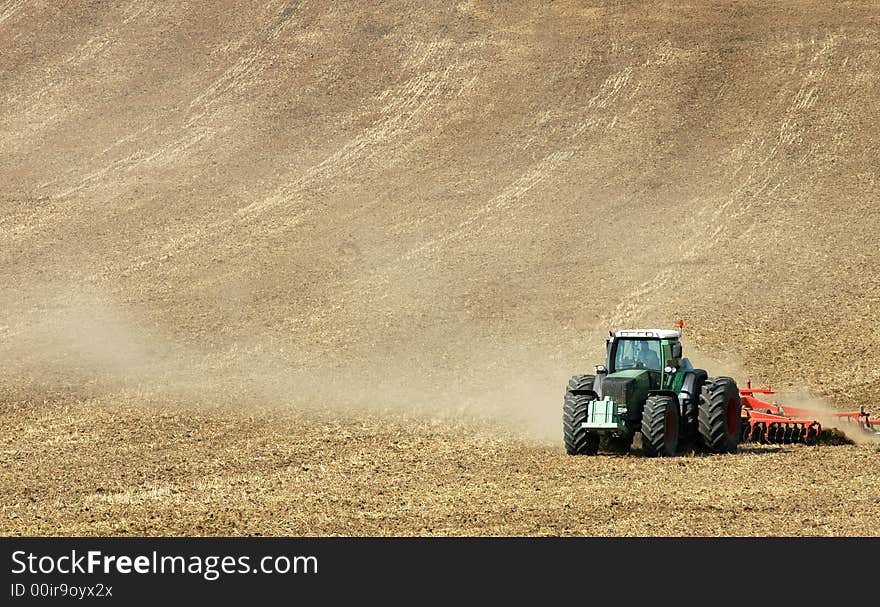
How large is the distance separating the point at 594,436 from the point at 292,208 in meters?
23.6

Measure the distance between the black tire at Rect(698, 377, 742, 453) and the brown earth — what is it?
517mm

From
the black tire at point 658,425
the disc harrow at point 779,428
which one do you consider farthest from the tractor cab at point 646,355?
the disc harrow at point 779,428

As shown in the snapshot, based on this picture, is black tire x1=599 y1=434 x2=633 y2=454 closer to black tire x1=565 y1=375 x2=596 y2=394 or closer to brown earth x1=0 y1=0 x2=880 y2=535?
brown earth x1=0 y1=0 x2=880 y2=535

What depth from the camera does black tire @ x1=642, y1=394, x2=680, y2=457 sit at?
19.0 m

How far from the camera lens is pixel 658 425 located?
19016mm

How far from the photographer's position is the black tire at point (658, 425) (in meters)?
19.0

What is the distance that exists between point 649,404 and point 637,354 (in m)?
1.65

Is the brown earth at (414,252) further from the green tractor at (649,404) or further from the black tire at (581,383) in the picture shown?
the black tire at (581,383)

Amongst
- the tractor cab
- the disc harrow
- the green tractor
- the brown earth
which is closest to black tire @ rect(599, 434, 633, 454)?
the green tractor

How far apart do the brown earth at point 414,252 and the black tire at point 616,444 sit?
2.10ft

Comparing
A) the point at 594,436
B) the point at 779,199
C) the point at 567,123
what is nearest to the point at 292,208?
the point at 567,123

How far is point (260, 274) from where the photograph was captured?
36.3m

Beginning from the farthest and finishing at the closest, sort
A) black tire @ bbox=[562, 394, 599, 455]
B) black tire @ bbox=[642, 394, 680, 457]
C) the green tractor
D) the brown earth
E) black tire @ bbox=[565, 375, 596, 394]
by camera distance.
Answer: black tire @ bbox=[565, 375, 596, 394]
black tire @ bbox=[562, 394, 599, 455]
the green tractor
black tire @ bbox=[642, 394, 680, 457]
the brown earth
